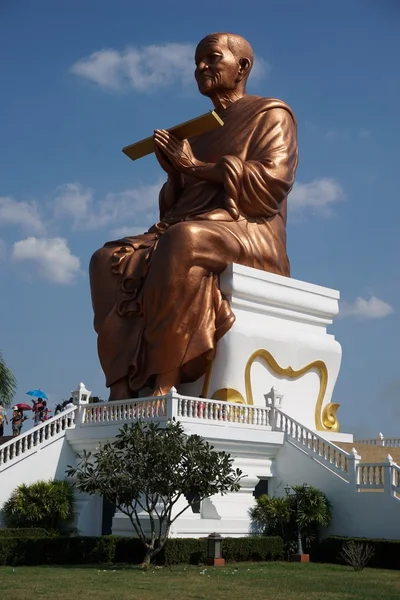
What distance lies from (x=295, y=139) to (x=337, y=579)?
13974 millimetres

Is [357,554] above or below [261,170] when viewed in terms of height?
below

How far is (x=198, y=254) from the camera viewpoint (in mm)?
21359

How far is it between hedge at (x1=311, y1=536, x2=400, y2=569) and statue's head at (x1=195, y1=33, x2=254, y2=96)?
533 inches

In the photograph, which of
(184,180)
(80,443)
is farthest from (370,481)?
(184,180)

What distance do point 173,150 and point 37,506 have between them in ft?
32.2

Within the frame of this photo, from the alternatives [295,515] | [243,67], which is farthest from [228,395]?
[243,67]

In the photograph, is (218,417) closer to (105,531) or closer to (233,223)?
(105,531)

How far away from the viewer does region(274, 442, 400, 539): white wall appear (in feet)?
59.0

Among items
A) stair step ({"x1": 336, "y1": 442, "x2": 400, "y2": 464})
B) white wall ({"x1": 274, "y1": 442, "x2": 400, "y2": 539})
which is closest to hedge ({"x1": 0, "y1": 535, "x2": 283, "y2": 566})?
white wall ({"x1": 274, "y1": 442, "x2": 400, "y2": 539})

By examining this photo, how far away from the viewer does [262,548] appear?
57.9 feet

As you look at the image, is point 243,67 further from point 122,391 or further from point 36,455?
point 36,455

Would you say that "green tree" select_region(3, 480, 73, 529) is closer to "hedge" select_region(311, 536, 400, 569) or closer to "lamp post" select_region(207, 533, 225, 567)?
"lamp post" select_region(207, 533, 225, 567)

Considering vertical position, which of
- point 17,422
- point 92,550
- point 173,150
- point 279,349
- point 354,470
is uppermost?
point 173,150

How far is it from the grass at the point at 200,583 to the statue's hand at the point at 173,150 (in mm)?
11232
